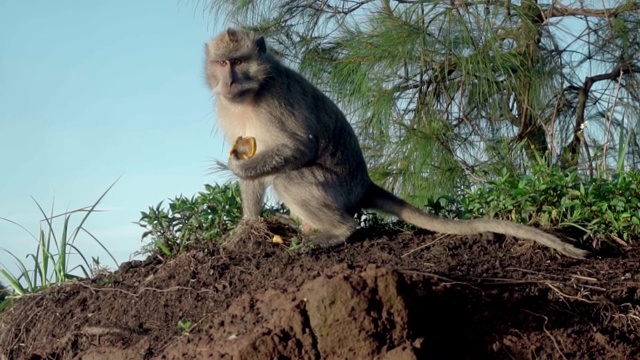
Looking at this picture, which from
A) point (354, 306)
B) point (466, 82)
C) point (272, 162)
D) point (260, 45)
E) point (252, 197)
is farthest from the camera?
point (466, 82)

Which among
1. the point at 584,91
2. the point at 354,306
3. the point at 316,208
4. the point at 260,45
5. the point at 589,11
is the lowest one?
the point at 354,306

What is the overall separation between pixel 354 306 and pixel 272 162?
5.68 ft

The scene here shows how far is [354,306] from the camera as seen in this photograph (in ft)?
11.2

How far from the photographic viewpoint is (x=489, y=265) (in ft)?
14.3

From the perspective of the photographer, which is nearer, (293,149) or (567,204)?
(567,204)

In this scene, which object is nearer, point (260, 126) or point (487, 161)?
point (260, 126)

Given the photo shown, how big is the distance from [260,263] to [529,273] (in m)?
1.42

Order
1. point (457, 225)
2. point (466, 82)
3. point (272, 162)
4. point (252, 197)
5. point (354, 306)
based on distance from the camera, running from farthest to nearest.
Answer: point (466, 82) → point (252, 197) → point (272, 162) → point (457, 225) → point (354, 306)

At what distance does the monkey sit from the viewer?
4926mm

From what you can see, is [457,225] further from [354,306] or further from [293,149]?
[354,306]

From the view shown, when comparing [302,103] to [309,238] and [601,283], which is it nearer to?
[309,238]

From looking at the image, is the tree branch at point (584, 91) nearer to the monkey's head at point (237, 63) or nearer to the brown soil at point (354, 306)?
the brown soil at point (354, 306)

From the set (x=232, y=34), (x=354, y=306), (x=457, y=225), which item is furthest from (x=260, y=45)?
(x=354, y=306)

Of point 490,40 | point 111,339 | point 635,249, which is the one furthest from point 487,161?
point 111,339
